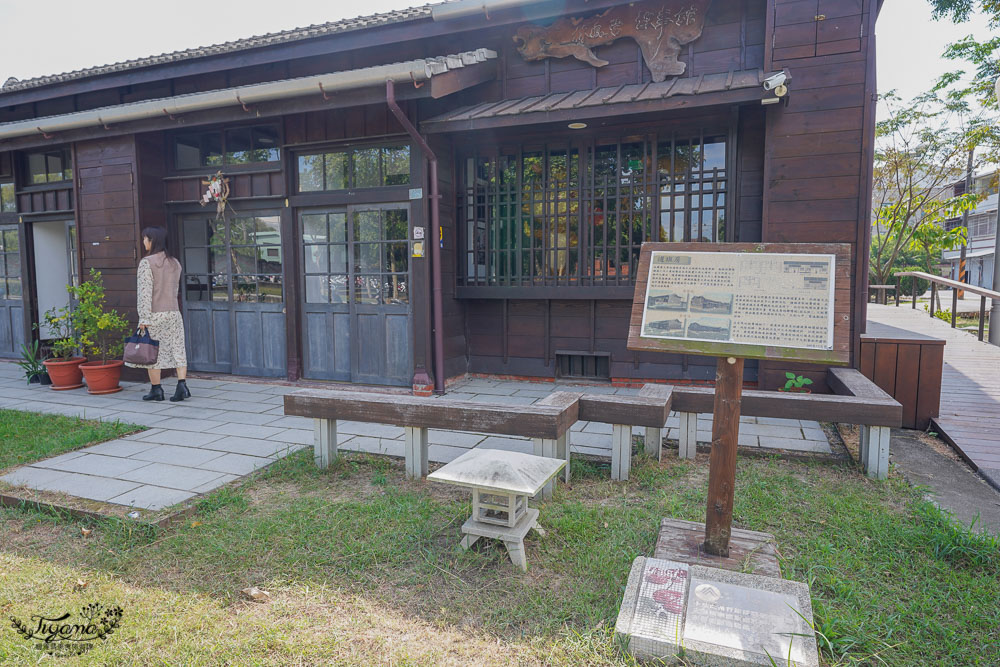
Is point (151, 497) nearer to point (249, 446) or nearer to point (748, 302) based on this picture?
point (249, 446)

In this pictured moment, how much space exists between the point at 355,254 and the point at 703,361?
13.1 feet

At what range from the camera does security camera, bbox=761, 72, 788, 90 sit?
4.82 meters

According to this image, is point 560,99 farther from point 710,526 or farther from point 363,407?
point 710,526

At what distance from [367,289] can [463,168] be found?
5.86 ft

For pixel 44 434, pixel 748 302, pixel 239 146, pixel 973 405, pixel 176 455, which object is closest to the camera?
pixel 748 302

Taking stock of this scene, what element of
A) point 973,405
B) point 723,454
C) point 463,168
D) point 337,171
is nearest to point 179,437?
point 337,171

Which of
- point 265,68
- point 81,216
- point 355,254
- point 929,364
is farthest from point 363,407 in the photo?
point 81,216

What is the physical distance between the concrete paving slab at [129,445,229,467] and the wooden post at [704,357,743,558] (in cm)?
341

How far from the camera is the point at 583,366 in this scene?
691 centimetres

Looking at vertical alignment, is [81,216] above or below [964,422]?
above

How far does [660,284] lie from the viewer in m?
2.72

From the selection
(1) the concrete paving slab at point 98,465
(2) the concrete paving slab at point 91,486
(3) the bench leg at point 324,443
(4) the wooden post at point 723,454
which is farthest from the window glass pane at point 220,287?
(4) the wooden post at point 723,454

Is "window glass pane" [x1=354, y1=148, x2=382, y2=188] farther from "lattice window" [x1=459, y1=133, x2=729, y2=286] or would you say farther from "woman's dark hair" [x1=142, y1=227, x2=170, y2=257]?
"woman's dark hair" [x1=142, y1=227, x2=170, y2=257]

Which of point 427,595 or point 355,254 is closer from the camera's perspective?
point 427,595
